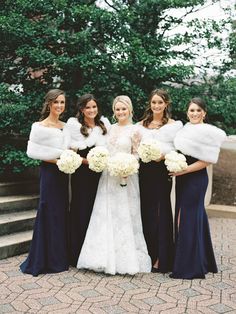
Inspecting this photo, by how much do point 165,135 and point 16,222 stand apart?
9.28ft

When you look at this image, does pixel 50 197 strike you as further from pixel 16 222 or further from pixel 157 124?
pixel 157 124

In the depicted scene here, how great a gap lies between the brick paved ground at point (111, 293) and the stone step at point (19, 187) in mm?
1873

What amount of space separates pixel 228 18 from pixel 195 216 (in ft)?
15.2

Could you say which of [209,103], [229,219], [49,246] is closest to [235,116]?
[209,103]

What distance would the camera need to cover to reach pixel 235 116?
8.52m

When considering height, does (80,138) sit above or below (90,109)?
below

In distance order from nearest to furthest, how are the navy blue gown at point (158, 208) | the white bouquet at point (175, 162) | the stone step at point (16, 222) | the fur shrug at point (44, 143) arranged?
the white bouquet at point (175, 162) → the fur shrug at point (44, 143) → the navy blue gown at point (158, 208) → the stone step at point (16, 222)

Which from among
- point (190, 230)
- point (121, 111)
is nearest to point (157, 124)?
point (121, 111)

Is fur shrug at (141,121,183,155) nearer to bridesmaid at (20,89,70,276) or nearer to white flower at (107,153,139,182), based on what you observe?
white flower at (107,153,139,182)

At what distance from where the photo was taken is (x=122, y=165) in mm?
5266

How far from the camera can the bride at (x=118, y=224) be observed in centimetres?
546

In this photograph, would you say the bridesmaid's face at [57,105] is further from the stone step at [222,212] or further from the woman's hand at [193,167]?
the stone step at [222,212]

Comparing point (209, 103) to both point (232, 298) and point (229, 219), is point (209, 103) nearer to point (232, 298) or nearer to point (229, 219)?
point (229, 219)

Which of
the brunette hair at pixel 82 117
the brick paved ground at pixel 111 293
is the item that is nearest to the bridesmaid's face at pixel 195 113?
the brunette hair at pixel 82 117
